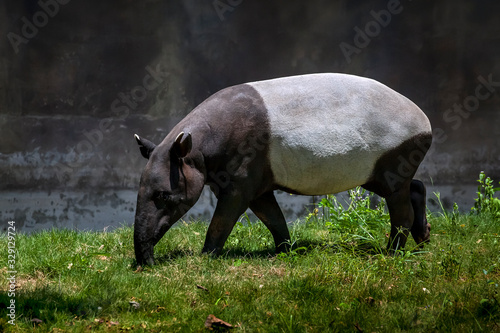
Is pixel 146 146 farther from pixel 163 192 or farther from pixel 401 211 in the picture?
pixel 401 211

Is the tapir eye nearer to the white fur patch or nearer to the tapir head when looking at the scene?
the tapir head

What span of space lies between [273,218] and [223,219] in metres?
0.70

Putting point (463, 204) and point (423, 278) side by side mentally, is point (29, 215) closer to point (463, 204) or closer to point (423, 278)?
point (423, 278)

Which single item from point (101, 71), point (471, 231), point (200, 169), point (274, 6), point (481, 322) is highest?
point (274, 6)

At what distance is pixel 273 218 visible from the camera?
5586 mm

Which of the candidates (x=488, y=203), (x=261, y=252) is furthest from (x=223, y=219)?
(x=488, y=203)

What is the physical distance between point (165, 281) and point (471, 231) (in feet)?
12.1

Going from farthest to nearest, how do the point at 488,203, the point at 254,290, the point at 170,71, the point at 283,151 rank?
the point at 170,71, the point at 488,203, the point at 283,151, the point at 254,290

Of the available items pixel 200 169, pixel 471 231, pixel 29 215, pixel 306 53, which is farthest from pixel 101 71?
pixel 471 231

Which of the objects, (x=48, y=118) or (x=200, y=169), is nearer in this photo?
(x=200, y=169)

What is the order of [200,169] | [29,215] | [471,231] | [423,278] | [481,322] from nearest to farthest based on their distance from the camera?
1. [481,322]
2. [423,278]
3. [200,169]
4. [471,231]
5. [29,215]

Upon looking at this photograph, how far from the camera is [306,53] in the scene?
838 cm

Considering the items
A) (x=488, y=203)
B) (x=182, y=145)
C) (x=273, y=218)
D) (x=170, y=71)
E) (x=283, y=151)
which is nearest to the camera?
(x=182, y=145)

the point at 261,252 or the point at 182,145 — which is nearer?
the point at 182,145
